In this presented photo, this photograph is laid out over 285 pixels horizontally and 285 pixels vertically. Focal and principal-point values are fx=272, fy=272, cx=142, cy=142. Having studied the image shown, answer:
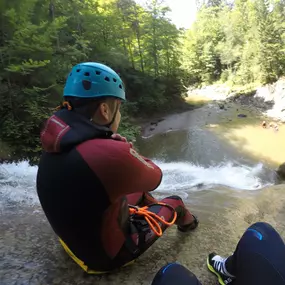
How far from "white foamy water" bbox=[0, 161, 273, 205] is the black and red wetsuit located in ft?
7.66

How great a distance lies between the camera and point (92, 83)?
1.46 metres

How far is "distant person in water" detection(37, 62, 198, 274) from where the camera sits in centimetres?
133

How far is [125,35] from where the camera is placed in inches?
734

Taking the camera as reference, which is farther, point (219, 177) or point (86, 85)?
point (219, 177)

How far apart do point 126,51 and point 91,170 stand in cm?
1936

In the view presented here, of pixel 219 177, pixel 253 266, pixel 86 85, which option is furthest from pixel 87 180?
pixel 219 177

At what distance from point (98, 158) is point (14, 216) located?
7.45 ft

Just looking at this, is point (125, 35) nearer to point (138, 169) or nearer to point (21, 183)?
point (21, 183)

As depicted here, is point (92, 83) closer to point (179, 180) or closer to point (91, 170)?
point (91, 170)

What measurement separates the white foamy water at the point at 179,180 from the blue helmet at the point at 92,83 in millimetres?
2608

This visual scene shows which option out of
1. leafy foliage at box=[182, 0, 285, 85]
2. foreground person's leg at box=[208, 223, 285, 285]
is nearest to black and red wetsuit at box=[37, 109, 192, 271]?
foreground person's leg at box=[208, 223, 285, 285]

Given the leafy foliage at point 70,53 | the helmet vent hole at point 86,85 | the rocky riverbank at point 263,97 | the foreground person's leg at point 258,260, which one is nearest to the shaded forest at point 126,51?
the leafy foliage at point 70,53

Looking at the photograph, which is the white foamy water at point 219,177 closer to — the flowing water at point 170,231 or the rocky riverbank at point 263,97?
the flowing water at point 170,231

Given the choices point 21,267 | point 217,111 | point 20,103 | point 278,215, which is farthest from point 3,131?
point 217,111
